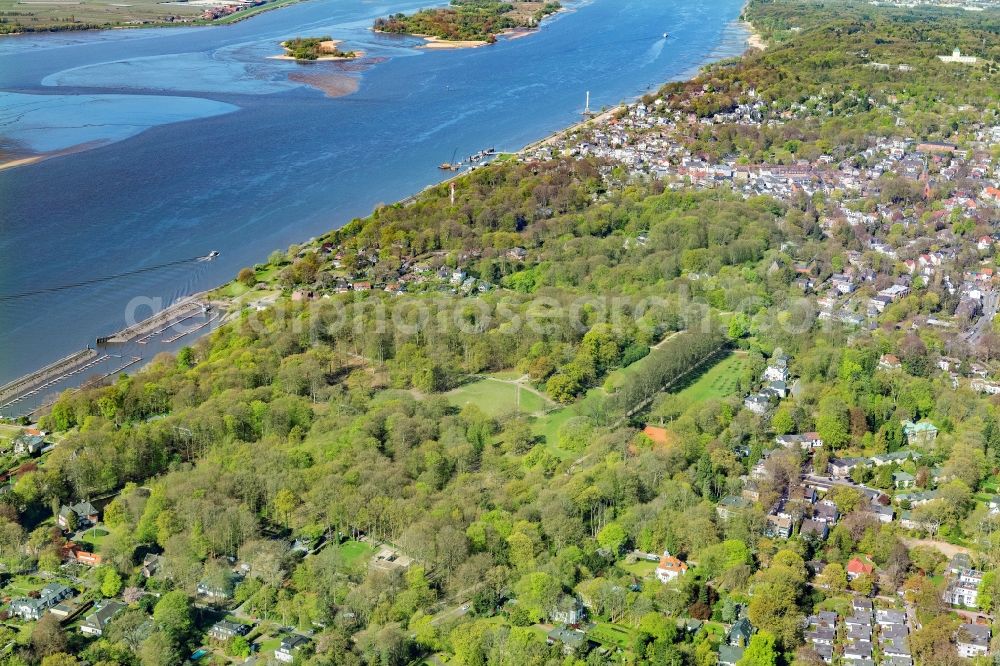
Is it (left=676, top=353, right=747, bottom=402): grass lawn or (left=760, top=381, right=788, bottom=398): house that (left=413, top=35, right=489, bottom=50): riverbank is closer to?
(left=676, top=353, right=747, bottom=402): grass lawn

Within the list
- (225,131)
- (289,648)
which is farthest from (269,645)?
(225,131)

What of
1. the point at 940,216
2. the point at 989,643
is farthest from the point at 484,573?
the point at 940,216

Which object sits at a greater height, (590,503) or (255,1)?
(255,1)

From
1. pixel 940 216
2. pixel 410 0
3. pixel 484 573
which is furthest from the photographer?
pixel 410 0

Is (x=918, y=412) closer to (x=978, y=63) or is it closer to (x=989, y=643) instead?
(x=989, y=643)

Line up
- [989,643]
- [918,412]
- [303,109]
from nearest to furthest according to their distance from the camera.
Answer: [989,643], [918,412], [303,109]

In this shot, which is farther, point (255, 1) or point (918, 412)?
point (255, 1)
